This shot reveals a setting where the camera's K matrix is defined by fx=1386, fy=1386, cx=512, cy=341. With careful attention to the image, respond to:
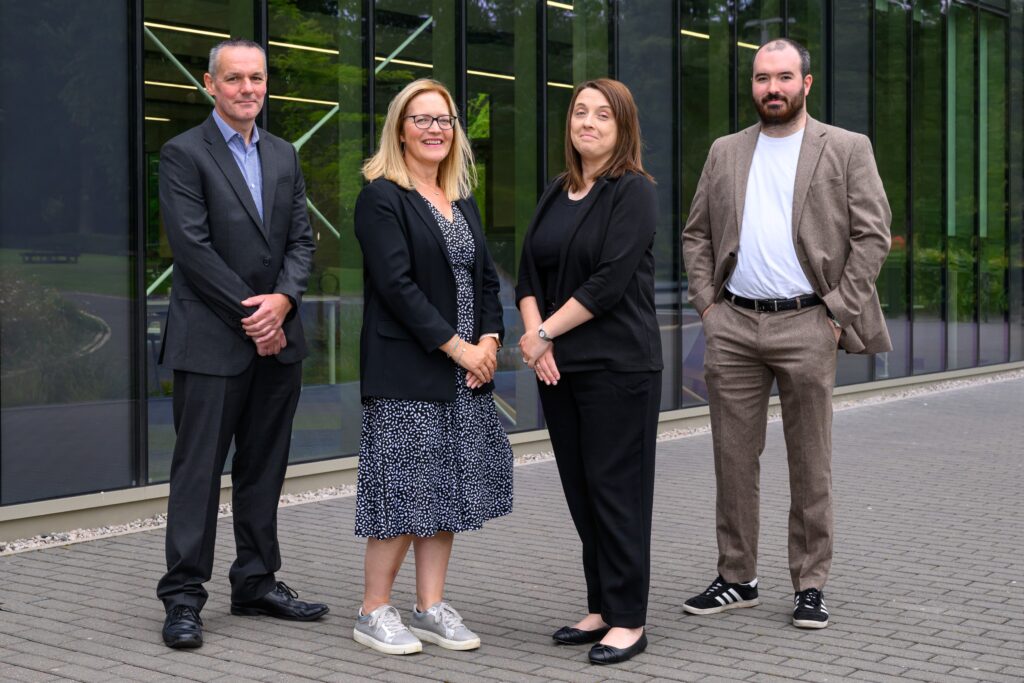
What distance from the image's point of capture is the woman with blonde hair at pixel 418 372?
494 centimetres

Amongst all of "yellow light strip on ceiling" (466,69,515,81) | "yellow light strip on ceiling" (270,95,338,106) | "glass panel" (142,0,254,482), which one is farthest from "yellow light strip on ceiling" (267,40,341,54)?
"yellow light strip on ceiling" (466,69,515,81)

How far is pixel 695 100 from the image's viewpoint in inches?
512

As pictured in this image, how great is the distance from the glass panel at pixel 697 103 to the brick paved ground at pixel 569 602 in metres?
3.60

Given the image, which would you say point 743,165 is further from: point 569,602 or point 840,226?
point 569,602

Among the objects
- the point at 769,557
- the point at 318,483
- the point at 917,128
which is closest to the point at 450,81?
the point at 318,483

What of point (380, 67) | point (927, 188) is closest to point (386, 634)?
point (380, 67)

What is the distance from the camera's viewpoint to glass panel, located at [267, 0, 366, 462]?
9.04 metres

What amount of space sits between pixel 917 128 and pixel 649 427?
42.0 ft

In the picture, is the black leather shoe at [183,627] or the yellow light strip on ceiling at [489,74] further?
the yellow light strip on ceiling at [489,74]

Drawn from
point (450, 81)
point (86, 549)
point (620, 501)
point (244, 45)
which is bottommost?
point (86, 549)

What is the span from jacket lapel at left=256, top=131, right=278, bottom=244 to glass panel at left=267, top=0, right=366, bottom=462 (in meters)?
3.48

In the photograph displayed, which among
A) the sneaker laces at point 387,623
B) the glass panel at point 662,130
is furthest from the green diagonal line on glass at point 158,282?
the glass panel at point 662,130

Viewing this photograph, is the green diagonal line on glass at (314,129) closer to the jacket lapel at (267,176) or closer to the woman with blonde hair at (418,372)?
the jacket lapel at (267,176)

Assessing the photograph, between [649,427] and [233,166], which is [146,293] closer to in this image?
[233,166]
